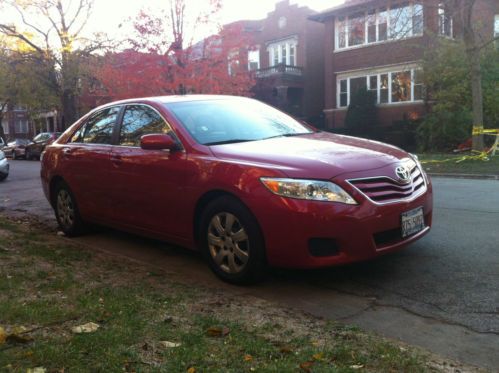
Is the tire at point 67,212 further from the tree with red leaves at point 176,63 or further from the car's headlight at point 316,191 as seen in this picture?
the tree with red leaves at point 176,63

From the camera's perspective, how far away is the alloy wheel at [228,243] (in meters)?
4.22

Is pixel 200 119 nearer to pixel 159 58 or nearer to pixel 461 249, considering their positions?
pixel 461 249

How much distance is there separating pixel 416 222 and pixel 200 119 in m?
2.25

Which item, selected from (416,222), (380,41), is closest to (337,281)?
(416,222)

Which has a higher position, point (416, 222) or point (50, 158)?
point (50, 158)

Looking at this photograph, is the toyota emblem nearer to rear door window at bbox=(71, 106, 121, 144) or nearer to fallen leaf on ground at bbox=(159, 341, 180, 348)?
fallen leaf on ground at bbox=(159, 341, 180, 348)

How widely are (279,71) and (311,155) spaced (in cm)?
2973

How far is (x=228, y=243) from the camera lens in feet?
14.1

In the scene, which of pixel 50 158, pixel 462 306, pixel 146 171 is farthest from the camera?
pixel 50 158

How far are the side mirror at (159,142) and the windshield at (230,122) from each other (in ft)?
0.77

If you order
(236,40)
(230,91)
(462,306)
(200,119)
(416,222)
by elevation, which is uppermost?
(236,40)

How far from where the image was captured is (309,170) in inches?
156

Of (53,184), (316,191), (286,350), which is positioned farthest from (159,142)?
(53,184)

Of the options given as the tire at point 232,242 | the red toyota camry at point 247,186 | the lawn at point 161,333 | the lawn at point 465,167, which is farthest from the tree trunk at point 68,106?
the tire at point 232,242
